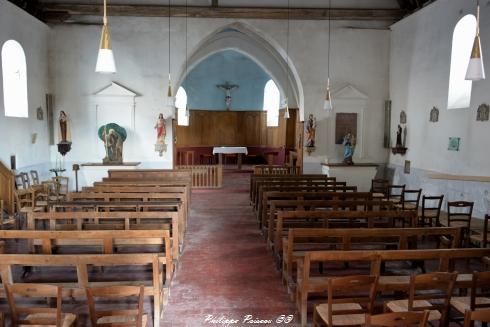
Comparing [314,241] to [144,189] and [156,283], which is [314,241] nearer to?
[156,283]

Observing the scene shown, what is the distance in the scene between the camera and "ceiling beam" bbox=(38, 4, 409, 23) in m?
12.9

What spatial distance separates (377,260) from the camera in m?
3.97

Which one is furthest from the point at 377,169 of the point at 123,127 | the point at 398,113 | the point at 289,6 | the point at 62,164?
the point at 62,164

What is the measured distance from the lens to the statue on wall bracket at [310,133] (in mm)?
13500

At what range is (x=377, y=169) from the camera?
1377 cm

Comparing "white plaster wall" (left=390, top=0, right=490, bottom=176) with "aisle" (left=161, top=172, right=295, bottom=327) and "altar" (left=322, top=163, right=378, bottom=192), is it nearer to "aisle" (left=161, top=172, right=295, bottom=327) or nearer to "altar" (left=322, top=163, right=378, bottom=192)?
"altar" (left=322, top=163, right=378, bottom=192)

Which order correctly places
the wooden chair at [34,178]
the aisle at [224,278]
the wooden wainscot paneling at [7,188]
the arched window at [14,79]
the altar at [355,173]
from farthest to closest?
1. the altar at [355,173]
2. the wooden chair at [34,178]
3. the arched window at [14,79]
4. the wooden wainscot paneling at [7,188]
5. the aisle at [224,278]

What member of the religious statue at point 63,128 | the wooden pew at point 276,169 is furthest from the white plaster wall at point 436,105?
the religious statue at point 63,128

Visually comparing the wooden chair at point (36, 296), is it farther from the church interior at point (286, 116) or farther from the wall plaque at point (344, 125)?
the wall plaque at point (344, 125)

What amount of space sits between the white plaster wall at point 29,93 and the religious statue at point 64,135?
0.56m

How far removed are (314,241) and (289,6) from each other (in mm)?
9926

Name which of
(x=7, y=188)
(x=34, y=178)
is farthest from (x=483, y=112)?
(x=34, y=178)

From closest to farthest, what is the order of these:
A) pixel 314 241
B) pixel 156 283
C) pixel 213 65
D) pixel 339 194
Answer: pixel 156 283
pixel 314 241
pixel 339 194
pixel 213 65

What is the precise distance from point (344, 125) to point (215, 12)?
5.52m
